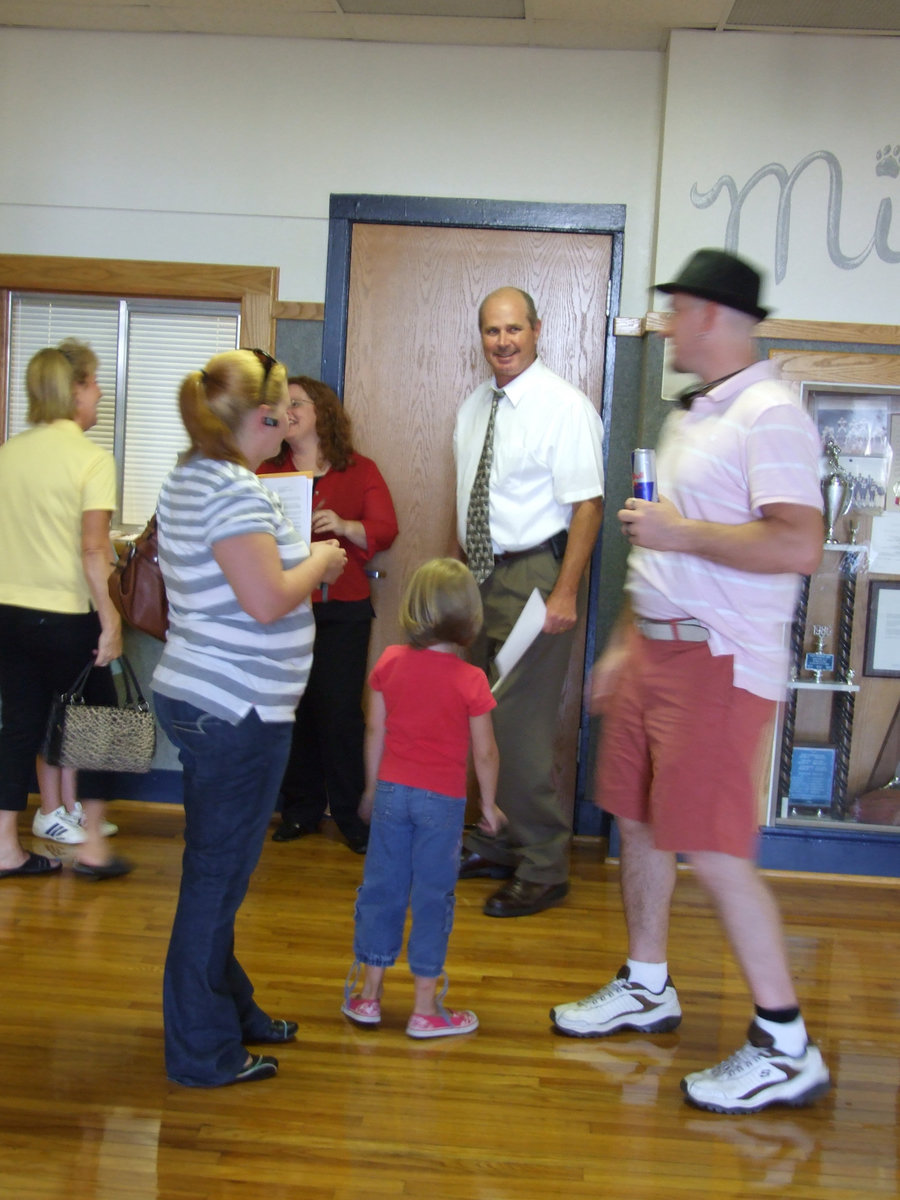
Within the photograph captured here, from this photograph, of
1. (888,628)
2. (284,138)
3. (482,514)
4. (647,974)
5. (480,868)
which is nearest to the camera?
(647,974)

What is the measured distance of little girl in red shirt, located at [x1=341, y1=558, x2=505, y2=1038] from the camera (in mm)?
2340

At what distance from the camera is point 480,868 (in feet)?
12.0

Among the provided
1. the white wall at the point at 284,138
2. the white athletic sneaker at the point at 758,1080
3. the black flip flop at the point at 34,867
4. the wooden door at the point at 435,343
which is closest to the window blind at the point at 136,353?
the white wall at the point at 284,138

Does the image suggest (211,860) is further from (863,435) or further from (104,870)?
(863,435)

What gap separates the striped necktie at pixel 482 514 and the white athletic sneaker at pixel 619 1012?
55.0 inches

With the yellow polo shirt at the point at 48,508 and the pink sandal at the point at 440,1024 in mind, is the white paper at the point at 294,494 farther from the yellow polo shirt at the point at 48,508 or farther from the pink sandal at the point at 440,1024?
the pink sandal at the point at 440,1024

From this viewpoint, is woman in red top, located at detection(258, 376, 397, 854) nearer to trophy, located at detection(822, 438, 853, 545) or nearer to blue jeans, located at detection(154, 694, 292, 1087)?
trophy, located at detection(822, 438, 853, 545)

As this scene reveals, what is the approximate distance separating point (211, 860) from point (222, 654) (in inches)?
15.1

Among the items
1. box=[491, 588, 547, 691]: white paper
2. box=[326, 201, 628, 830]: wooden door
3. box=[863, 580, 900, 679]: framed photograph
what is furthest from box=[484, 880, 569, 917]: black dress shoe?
box=[863, 580, 900, 679]: framed photograph

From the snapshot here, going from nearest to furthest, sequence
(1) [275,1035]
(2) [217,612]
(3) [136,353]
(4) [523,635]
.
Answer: (2) [217,612], (1) [275,1035], (4) [523,635], (3) [136,353]

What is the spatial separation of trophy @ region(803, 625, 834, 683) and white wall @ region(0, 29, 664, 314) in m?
1.33

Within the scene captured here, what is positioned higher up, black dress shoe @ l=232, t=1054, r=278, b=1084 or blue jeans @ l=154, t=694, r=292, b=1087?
blue jeans @ l=154, t=694, r=292, b=1087

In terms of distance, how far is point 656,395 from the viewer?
3861 millimetres

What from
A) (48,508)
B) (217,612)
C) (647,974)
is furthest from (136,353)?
(647,974)
